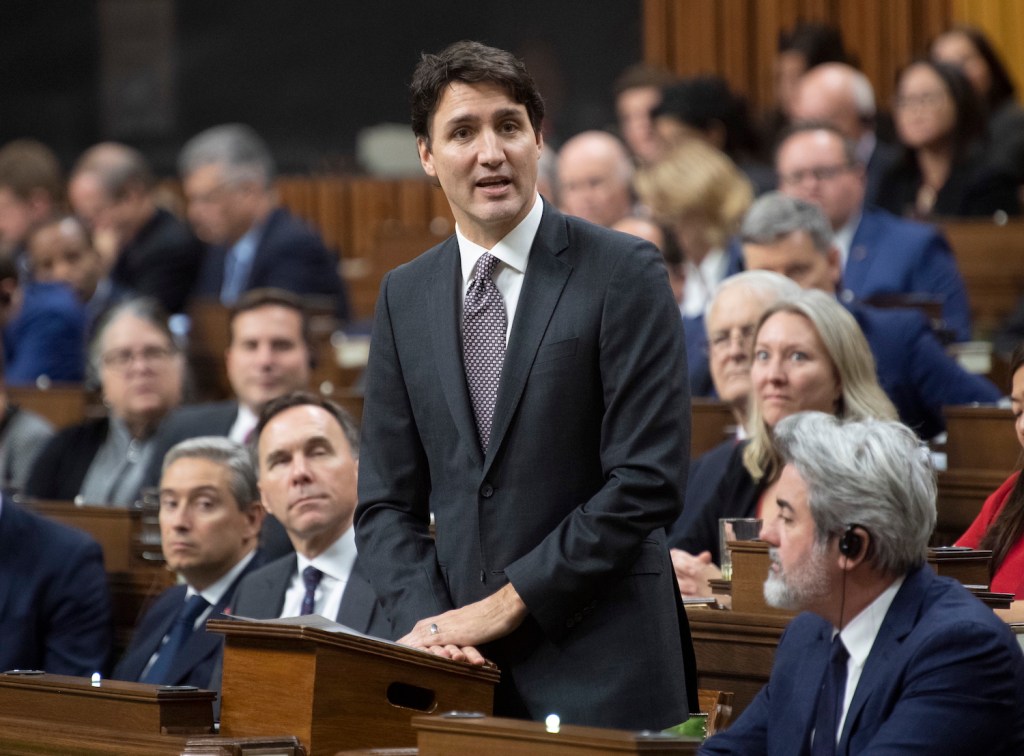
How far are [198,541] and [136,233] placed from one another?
3883 millimetres

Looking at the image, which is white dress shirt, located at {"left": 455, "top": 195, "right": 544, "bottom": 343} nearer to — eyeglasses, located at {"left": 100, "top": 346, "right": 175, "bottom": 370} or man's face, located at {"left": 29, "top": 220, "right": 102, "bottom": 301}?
eyeglasses, located at {"left": 100, "top": 346, "right": 175, "bottom": 370}

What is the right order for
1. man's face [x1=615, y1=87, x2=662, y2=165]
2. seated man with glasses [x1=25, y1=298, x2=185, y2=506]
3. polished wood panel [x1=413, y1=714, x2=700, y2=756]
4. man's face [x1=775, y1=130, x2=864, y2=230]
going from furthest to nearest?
man's face [x1=615, y1=87, x2=662, y2=165] < man's face [x1=775, y1=130, x2=864, y2=230] < seated man with glasses [x1=25, y1=298, x2=185, y2=506] < polished wood panel [x1=413, y1=714, x2=700, y2=756]

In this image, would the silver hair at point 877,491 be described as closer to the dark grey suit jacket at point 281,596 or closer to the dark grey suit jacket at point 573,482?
the dark grey suit jacket at point 573,482

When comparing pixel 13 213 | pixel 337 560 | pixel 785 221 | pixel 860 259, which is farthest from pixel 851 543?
pixel 13 213

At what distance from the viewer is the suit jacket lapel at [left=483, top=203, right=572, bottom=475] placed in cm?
231

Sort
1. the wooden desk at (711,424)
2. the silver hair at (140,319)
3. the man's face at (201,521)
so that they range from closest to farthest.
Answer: the man's face at (201,521), the wooden desk at (711,424), the silver hair at (140,319)

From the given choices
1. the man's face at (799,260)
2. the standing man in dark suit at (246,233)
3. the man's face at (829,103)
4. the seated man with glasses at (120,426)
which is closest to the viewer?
the man's face at (799,260)

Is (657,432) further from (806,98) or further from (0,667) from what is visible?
(806,98)

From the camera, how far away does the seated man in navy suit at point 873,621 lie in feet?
7.30

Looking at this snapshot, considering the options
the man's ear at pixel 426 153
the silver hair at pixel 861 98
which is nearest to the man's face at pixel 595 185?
the silver hair at pixel 861 98

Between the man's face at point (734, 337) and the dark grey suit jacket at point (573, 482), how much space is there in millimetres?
1869

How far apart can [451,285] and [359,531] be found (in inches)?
15.6

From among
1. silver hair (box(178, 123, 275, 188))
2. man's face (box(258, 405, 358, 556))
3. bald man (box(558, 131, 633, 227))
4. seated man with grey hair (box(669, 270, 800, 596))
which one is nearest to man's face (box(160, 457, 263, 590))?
man's face (box(258, 405, 358, 556))

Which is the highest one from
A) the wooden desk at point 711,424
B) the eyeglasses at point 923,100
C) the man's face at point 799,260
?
the eyeglasses at point 923,100
